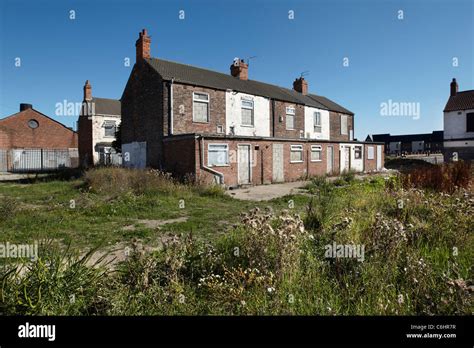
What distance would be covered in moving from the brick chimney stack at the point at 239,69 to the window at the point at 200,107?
6.99 metres

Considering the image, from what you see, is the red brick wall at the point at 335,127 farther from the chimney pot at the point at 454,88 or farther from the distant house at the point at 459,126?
the chimney pot at the point at 454,88

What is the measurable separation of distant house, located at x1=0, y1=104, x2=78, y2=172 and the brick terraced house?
17618mm

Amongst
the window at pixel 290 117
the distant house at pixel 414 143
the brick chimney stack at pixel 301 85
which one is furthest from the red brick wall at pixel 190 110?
the distant house at pixel 414 143

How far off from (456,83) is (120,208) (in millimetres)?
44604

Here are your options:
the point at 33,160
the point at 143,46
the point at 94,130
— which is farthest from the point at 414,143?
the point at 33,160

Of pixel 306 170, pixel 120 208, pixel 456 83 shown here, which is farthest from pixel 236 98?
pixel 456 83

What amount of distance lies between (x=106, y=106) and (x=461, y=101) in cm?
4552

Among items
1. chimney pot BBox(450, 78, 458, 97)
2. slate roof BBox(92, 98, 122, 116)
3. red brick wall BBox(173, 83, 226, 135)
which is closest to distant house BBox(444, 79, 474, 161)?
chimney pot BBox(450, 78, 458, 97)

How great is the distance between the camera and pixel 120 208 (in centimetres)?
920

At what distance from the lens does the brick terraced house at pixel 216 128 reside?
53.3 feet

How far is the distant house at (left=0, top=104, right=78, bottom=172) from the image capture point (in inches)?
1260

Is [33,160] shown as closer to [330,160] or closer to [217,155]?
[217,155]
